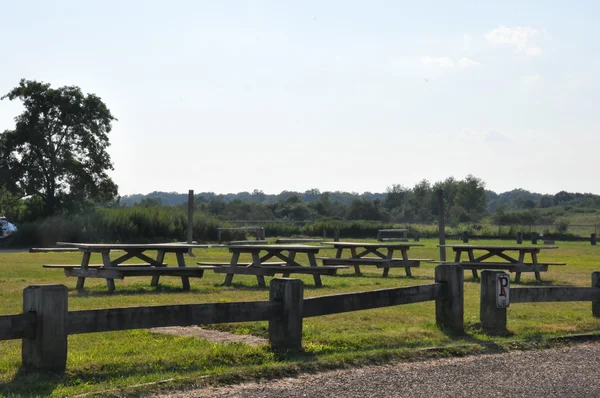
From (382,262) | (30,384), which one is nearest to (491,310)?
(30,384)

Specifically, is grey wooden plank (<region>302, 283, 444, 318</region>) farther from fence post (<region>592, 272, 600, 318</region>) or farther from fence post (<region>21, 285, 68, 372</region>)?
fence post (<region>592, 272, 600, 318</region>)

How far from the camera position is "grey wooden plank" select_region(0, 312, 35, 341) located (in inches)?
241

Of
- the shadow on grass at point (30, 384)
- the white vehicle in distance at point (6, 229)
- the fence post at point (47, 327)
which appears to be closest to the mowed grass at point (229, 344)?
the shadow on grass at point (30, 384)

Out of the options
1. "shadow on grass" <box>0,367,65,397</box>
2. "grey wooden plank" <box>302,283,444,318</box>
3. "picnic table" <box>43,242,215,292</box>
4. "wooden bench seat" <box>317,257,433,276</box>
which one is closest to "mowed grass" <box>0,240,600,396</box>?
"shadow on grass" <box>0,367,65,397</box>

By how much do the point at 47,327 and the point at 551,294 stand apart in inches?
256

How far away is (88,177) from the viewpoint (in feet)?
146

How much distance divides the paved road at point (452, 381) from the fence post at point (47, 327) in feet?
3.51

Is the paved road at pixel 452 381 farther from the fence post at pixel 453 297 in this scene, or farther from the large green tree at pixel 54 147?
the large green tree at pixel 54 147

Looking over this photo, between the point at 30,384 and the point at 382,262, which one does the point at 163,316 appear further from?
the point at 382,262

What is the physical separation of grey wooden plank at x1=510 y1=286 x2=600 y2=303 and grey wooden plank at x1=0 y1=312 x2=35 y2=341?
5.88 m

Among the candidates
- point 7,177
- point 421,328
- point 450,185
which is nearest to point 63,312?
point 421,328

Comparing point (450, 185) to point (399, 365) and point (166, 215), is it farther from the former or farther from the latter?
point (399, 365)

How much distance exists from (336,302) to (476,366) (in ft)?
5.06

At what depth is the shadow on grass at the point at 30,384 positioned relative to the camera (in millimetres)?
5895
